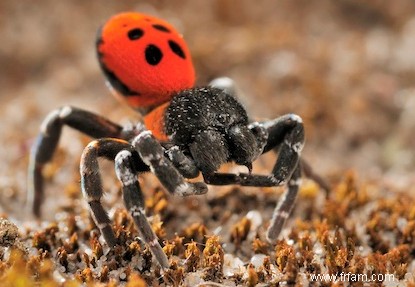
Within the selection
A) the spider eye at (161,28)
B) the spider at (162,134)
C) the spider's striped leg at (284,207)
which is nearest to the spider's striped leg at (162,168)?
the spider at (162,134)

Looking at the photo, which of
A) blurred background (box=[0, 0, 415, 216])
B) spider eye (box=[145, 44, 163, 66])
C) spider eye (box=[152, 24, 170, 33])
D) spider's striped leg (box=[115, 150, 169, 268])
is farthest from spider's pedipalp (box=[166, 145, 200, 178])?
blurred background (box=[0, 0, 415, 216])

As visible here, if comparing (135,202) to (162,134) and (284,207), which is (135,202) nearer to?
(162,134)

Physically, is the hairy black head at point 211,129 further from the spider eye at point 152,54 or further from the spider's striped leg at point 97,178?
the spider eye at point 152,54

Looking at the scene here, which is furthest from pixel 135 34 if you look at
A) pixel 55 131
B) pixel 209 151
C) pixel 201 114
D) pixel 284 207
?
pixel 284 207

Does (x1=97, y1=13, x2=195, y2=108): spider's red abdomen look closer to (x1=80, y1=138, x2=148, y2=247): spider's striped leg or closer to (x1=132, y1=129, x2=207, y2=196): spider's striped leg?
(x1=80, y1=138, x2=148, y2=247): spider's striped leg

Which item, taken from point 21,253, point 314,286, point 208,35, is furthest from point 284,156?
point 208,35

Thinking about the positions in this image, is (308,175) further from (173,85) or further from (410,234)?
(173,85)
